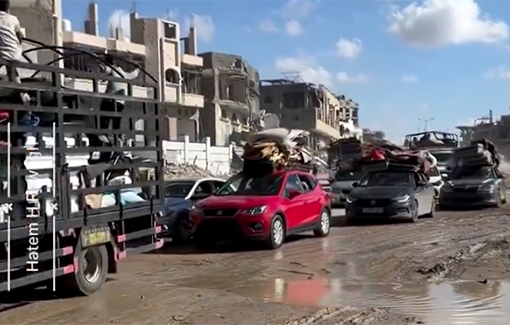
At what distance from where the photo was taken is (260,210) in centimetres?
1557

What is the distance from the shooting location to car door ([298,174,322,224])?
17406 millimetres

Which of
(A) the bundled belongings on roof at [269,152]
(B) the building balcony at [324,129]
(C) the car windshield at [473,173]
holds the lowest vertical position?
(C) the car windshield at [473,173]

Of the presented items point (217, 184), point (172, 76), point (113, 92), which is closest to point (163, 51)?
point (172, 76)

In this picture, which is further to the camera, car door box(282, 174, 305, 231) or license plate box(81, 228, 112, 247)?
car door box(282, 174, 305, 231)

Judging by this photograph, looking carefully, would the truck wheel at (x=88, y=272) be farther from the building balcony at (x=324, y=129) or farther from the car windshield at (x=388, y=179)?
the building balcony at (x=324, y=129)

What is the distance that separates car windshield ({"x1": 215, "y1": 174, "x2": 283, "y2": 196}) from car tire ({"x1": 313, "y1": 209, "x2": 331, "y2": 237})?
1.79 m

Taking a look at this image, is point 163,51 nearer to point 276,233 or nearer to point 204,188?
point 204,188

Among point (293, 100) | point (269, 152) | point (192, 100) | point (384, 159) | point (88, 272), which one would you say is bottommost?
point (88, 272)

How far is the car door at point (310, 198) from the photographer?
17.4 m

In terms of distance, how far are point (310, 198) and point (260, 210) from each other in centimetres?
230

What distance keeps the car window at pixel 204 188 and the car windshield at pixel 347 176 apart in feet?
37.8

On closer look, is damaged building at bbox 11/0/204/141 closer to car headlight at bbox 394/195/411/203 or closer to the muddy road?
car headlight at bbox 394/195/411/203

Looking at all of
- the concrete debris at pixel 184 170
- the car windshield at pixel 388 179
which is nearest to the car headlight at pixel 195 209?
the car windshield at pixel 388 179

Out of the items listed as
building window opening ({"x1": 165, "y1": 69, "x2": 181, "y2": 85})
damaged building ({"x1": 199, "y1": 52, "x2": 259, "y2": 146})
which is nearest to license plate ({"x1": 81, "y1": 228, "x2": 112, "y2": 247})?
building window opening ({"x1": 165, "y1": 69, "x2": 181, "y2": 85})
